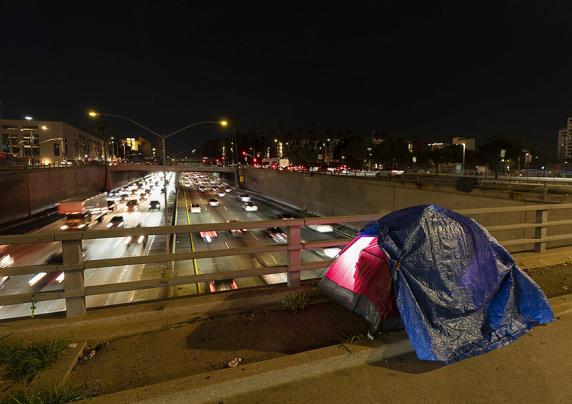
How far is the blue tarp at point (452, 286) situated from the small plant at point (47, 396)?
346 cm

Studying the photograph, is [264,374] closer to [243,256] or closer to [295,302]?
[295,302]

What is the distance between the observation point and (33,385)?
3.56 m

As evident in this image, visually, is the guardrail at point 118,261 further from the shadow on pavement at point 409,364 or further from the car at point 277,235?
the car at point 277,235

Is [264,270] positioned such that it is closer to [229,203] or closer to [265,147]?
[229,203]

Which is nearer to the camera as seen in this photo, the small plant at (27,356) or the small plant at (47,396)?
the small plant at (47,396)

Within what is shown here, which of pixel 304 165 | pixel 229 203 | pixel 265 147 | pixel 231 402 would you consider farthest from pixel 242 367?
pixel 265 147

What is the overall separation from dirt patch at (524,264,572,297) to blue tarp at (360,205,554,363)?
5.40ft

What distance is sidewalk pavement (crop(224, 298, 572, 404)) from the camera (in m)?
3.54

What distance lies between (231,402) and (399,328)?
2314 mm

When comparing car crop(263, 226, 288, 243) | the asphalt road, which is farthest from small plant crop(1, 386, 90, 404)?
car crop(263, 226, 288, 243)

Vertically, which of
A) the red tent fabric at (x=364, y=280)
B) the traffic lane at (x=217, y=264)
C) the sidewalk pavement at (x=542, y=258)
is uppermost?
the red tent fabric at (x=364, y=280)

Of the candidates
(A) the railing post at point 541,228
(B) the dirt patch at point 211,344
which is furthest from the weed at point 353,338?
(A) the railing post at point 541,228

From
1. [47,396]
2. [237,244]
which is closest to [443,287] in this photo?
[47,396]

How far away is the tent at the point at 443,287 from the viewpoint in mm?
4266
